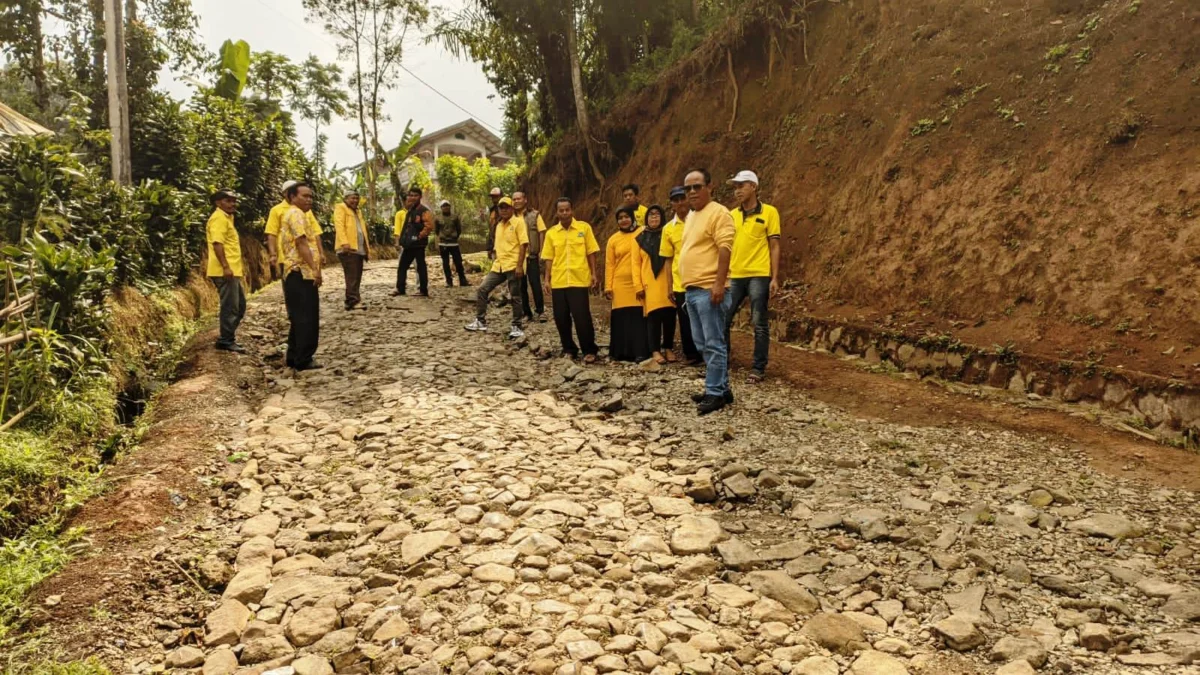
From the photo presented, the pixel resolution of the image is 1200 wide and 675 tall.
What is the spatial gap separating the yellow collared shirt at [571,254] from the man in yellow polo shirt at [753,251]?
1930mm

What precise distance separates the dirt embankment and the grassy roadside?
24.0 ft

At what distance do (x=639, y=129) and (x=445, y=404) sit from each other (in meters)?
11.5

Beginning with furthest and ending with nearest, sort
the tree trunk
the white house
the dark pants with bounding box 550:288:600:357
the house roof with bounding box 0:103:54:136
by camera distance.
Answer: the white house → the tree trunk → the house roof with bounding box 0:103:54:136 → the dark pants with bounding box 550:288:600:357

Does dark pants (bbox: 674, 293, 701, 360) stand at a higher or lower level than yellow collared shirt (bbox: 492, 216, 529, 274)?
lower

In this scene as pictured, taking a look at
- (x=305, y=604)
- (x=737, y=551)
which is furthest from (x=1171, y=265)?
(x=305, y=604)

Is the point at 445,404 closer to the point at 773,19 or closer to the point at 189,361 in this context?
the point at 189,361

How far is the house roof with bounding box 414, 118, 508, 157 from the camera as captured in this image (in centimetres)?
4128

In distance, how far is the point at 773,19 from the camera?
12680 millimetres

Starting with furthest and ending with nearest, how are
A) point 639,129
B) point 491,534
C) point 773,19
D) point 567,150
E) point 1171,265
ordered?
point 567,150 < point 639,129 < point 773,19 < point 1171,265 < point 491,534

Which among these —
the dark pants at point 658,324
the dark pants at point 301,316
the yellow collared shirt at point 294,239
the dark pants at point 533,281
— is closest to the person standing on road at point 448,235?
the dark pants at point 533,281

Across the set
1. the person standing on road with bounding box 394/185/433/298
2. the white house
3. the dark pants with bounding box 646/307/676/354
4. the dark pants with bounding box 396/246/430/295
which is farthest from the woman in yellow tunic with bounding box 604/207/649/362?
the white house

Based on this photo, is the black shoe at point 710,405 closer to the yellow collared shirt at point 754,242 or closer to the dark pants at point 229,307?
the yellow collared shirt at point 754,242

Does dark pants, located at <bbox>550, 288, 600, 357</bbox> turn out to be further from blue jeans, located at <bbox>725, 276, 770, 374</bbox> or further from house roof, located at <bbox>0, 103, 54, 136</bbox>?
house roof, located at <bbox>0, 103, 54, 136</bbox>

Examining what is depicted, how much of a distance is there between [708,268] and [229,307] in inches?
228
